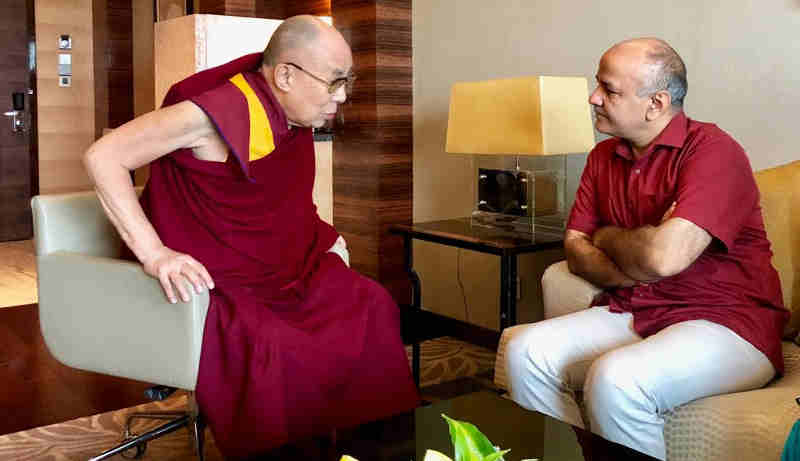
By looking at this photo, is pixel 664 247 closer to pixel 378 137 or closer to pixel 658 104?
pixel 658 104

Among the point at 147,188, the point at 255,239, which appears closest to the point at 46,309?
the point at 147,188

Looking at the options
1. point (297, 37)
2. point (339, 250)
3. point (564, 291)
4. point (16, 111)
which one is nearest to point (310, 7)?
point (16, 111)

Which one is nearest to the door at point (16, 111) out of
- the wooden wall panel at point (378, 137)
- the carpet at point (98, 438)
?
the wooden wall panel at point (378, 137)

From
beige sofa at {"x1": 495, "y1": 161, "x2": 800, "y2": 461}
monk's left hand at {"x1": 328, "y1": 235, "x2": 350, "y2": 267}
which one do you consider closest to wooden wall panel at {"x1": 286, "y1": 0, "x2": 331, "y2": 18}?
monk's left hand at {"x1": 328, "y1": 235, "x2": 350, "y2": 267}

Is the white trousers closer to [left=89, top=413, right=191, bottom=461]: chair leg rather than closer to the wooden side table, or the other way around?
the wooden side table

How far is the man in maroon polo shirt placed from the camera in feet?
6.34

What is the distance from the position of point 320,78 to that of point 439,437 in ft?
3.60

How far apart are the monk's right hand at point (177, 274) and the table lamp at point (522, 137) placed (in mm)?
1258

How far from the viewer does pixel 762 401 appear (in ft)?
5.93

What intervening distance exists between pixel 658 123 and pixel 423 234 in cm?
112

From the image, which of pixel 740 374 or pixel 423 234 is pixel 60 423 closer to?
pixel 423 234

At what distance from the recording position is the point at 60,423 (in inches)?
112

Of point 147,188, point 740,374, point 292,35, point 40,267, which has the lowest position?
point 740,374

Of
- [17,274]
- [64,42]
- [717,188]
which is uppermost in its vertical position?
[64,42]
